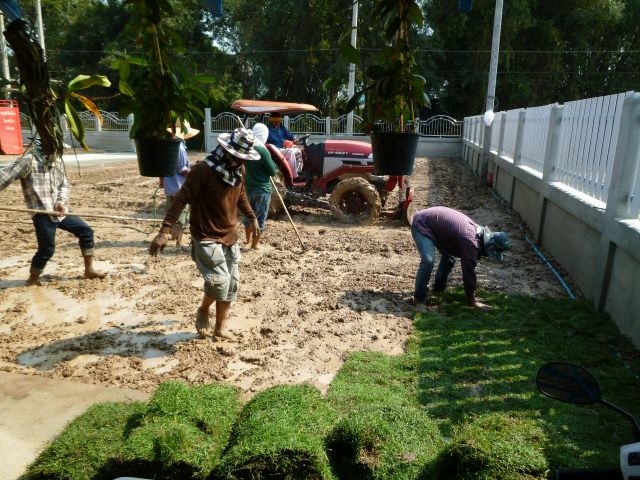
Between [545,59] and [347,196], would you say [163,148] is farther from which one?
[545,59]

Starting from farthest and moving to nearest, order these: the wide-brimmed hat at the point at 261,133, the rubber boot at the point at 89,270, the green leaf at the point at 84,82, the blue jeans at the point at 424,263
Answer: the wide-brimmed hat at the point at 261,133 → the rubber boot at the point at 89,270 → the blue jeans at the point at 424,263 → the green leaf at the point at 84,82

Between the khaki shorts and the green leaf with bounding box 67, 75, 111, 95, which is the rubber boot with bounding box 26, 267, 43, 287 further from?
the green leaf with bounding box 67, 75, 111, 95

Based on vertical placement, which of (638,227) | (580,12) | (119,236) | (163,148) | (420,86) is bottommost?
(119,236)

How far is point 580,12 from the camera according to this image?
2853cm

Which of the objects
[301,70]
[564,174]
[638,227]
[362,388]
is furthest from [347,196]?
[301,70]

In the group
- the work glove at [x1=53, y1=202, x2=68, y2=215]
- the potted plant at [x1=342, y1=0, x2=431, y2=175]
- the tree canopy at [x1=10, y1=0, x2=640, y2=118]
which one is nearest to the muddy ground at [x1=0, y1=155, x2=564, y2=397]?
the work glove at [x1=53, y1=202, x2=68, y2=215]

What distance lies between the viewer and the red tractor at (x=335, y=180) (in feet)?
28.7

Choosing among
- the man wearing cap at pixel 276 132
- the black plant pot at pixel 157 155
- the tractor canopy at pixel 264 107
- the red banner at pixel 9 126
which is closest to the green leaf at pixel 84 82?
the black plant pot at pixel 157 155

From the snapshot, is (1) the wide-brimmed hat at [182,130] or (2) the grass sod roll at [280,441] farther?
(1) the wide-brimmed hat at [182,130]

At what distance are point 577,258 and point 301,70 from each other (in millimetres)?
27456

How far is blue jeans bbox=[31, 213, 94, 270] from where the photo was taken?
5.23 meters

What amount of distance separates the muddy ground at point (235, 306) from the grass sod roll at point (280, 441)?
120 centimetres

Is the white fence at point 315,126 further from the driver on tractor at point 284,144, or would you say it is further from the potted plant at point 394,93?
the potted plant at point 394,93

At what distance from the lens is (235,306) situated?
521 cm
